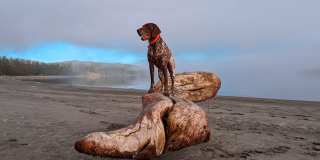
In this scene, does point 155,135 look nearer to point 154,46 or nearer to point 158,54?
point 158,54

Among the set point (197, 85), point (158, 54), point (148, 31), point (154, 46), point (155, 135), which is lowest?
point (155, 135)

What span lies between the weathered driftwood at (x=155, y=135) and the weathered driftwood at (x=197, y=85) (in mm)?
2590

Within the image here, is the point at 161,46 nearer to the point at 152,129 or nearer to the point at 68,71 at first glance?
the point at 152,129

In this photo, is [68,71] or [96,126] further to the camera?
[68,71]

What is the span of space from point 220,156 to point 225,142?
1038mm

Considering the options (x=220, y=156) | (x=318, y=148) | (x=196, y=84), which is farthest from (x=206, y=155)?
(x=196, y=84)

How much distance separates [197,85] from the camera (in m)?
7.64

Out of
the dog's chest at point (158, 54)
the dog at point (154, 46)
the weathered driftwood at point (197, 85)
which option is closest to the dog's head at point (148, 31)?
the dog at point (154, 46)

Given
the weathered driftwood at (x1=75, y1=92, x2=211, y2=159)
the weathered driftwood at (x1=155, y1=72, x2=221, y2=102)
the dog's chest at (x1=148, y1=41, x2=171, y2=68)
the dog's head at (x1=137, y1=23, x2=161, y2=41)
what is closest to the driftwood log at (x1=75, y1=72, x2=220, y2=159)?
the weathered driftwood at (x1=75, y1=92, x2=211, y2=159)

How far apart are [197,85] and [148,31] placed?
151 inches

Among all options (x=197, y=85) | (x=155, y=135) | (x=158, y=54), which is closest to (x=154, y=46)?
(x=158, y=54)

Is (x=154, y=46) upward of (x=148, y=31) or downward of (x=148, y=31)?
downward

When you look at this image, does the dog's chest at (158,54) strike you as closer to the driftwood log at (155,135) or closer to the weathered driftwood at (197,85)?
the driftwood log at (155,135)

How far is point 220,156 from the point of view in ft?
11.9
